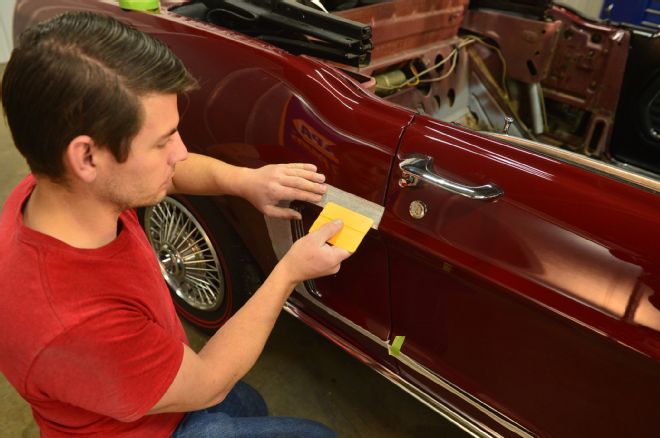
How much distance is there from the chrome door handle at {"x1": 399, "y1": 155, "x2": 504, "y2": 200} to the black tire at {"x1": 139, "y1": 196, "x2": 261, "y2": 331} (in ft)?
2.60

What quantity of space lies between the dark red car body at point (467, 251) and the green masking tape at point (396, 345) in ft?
0.04

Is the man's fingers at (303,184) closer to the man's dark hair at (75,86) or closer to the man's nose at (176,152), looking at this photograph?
the man's nose at (176,152)

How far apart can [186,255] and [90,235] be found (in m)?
1.04

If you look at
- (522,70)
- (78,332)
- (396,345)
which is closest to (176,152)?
(78,332)

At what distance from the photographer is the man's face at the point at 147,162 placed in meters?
0.79

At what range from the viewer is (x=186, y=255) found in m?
1.85

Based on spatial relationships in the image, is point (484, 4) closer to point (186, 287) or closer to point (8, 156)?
point (186, 287)

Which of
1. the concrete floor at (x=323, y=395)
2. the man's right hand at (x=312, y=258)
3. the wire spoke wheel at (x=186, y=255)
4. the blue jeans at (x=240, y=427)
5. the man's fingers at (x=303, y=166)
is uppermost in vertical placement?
the man's fingers at (x=303, y=166)

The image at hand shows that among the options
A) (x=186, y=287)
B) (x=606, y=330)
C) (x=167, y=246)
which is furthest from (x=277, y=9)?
(x=606, y=330)

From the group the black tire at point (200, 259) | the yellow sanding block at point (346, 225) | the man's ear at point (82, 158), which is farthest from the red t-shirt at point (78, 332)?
the black tire at point (200, 259)

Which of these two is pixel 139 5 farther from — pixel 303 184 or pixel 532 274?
pixel 532 274

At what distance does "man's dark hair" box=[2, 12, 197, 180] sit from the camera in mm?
707

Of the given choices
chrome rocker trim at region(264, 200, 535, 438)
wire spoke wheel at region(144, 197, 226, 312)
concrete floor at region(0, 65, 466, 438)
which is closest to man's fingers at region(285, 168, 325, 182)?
chrome rocker trim at region(264, 200, 535, 438)

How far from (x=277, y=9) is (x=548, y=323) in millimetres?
1184
